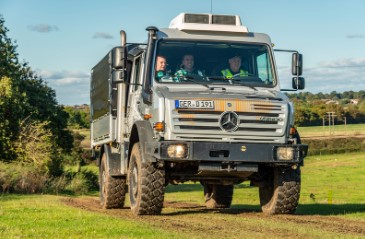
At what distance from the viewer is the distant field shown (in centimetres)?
11506

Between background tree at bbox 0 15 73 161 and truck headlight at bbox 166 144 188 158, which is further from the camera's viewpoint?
background tree at bbox 0 15 73 161

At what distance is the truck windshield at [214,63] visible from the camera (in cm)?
1502

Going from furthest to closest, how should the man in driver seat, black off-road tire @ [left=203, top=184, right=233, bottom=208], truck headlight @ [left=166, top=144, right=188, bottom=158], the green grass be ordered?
black off-road tire @ [left=203, top=184, right=233, bottom=208]
the man in driver seat
truck headlight @ [left=166, top=144, right=188, bottom=158]
the green grass

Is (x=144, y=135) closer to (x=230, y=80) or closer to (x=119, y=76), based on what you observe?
(x=119, y=76)

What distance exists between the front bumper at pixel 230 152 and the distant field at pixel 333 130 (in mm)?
100118

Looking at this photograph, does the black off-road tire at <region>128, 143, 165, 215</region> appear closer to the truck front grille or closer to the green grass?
the green grass

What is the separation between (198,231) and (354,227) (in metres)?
2.63

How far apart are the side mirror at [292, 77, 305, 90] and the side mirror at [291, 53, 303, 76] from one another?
0.09m

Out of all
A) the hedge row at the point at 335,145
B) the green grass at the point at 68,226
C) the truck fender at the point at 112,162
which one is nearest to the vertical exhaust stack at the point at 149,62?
the green grass at the point at 68,226

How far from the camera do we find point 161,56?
15.1 meters

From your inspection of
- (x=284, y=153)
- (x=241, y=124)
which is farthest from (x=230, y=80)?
(x=284, y=153)

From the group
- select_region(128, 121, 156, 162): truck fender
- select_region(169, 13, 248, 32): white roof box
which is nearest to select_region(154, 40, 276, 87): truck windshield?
select_region(169, 13, 248, 32): white roof box

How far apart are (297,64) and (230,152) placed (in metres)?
2.43

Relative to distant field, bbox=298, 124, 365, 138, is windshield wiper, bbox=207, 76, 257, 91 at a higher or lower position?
lower
